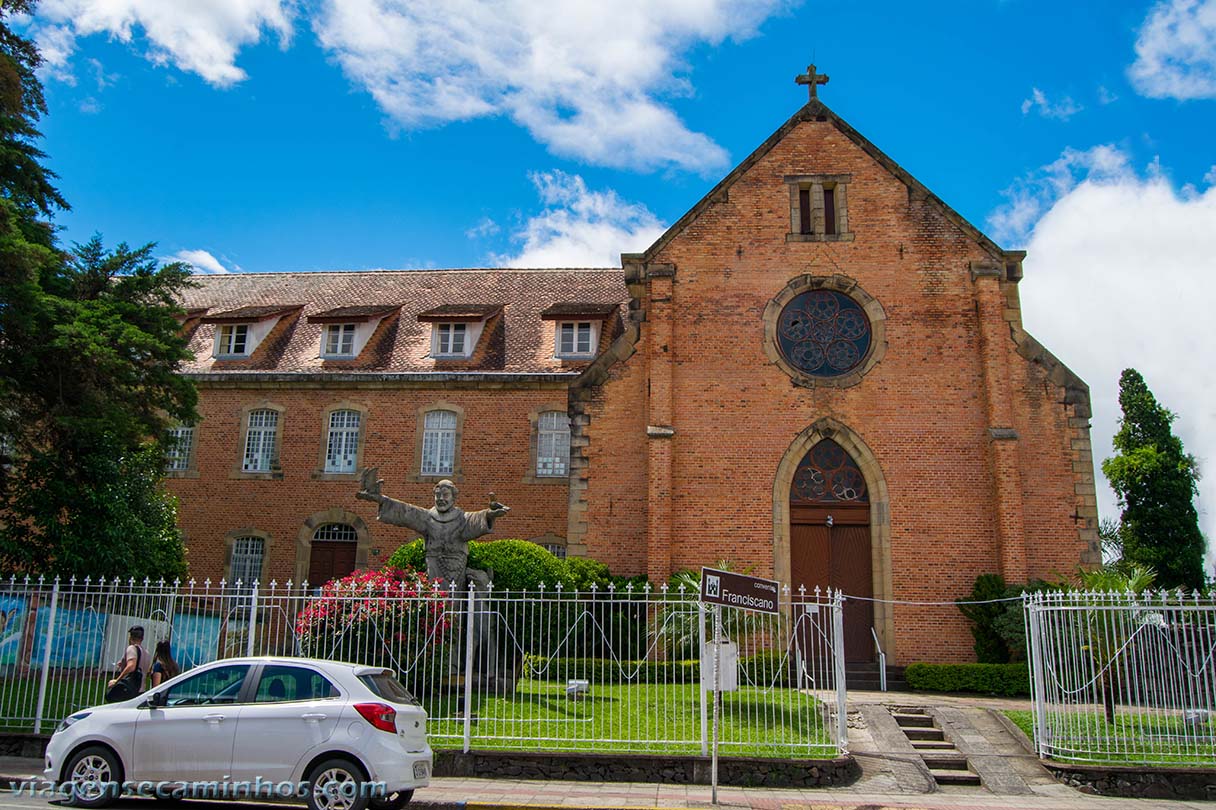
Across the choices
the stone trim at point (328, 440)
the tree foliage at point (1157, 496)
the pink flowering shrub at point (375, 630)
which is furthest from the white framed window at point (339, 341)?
the tree foliage at point (1157, 496)

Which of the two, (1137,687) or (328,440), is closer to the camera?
(1137,687)

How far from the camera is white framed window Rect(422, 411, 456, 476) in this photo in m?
24.7

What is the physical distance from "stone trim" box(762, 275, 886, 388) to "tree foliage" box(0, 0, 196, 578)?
468 inches

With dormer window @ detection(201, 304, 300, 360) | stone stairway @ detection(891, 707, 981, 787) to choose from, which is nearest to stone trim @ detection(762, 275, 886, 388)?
stone stairway @ detection(891, 707, 981, 787)

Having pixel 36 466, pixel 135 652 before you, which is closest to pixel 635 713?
pixel 135 652

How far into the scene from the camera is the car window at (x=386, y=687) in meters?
9.02

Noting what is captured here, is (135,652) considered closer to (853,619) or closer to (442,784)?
(442,784)

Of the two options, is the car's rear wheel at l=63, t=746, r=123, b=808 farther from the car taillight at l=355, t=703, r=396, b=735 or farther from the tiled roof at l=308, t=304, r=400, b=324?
the tiled roof at l=308, t=304, r=400, b=324

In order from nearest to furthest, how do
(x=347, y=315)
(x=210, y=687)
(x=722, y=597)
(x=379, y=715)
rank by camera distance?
(x=379, y=715)
(x=210, y=687)
(x=722, y=597)
(x=347, y=315)

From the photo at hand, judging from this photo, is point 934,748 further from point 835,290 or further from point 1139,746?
point 835,290

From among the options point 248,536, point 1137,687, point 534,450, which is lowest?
point 1137,687

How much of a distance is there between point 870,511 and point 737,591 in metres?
9.28

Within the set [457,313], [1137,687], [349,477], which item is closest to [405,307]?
[457,313]

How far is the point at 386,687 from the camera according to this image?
30.2 ft
